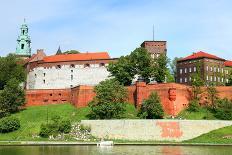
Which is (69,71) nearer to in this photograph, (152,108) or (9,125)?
(9,125)

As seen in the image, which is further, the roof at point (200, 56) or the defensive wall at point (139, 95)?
the roof at point (200, 56)

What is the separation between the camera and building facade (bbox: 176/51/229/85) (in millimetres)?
84812

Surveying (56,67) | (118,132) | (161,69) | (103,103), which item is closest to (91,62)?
(56,67)

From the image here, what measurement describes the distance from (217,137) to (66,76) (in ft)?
113

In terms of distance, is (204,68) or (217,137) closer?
(217,137)

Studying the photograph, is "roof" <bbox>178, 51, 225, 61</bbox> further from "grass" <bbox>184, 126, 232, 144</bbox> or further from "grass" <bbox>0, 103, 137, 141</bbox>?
"grass" <bbox>184, 126, 232, 144</bbox>

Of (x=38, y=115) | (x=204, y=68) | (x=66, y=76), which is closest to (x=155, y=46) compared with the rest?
(x=204, y=68)

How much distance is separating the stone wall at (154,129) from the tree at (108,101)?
3.46 m

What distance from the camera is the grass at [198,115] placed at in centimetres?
5909

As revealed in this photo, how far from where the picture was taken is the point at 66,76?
78.9m

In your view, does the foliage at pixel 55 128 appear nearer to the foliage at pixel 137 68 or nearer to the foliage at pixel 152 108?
the foliage at pixel 152 108

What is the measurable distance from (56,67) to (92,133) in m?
28.0

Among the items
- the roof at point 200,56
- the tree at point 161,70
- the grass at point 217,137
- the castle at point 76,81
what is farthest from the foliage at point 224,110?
the roof at point 200,56

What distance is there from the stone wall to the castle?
295 inches
